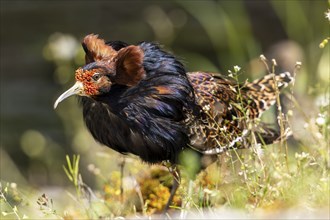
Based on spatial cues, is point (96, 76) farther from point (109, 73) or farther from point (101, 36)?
point (101, 36)

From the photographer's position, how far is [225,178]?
155 inches

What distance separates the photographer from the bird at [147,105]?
4.11 meters

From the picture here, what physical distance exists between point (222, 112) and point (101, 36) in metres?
3.61

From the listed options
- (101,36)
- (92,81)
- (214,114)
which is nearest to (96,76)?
(92,81)

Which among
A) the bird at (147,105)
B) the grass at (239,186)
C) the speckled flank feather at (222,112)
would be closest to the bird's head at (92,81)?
the bird at (147,105)

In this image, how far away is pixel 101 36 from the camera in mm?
7883

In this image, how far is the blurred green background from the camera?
25.0 ft

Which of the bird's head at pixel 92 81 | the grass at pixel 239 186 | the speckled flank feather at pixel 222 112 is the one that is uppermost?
the bird's head at pixel 92 81

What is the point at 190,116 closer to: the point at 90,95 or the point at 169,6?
the point at 90,95

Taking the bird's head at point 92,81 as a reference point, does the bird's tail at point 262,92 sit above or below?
below

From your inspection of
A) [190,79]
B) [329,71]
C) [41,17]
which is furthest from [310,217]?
[41,17]

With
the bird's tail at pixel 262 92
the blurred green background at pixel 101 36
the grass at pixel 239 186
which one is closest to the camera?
the grass at pixel 239 186

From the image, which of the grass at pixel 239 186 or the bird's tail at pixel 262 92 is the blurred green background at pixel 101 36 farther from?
the grass at pixel 239 186

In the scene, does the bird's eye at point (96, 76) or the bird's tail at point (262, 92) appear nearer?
the bird's eye at point (96, 76)
